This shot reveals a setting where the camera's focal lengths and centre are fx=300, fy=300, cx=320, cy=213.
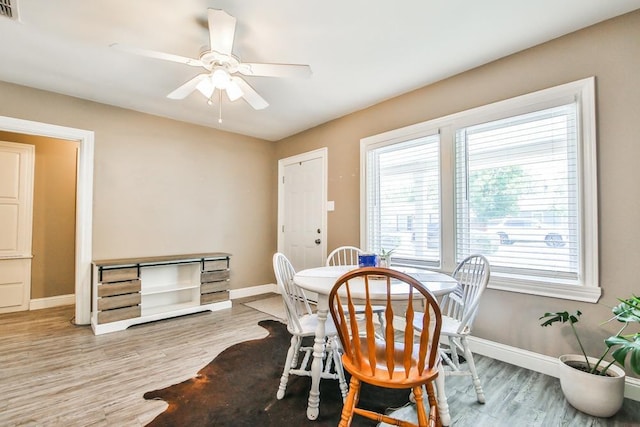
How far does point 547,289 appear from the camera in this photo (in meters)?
2.24

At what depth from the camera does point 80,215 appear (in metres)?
3.30

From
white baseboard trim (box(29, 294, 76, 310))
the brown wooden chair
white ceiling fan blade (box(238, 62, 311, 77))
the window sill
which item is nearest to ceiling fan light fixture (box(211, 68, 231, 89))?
white ceiling fan blade (box(238, 62, 311, 77))

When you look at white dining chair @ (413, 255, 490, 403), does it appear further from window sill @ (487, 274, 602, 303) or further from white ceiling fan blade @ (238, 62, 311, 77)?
white ceiling fan blade @ (238, 62, 311, 77)

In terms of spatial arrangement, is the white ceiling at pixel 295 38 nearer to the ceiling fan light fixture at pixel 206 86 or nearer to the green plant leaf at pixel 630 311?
the ceiling fan light fixture at pixel 206 86

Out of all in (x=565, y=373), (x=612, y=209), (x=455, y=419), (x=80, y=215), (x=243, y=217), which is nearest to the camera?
(x=455, y=419)

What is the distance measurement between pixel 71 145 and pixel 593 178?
19.1 ft

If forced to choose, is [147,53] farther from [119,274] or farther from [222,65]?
[119,274]

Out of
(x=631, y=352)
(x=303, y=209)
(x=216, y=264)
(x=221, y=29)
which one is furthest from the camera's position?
(x=303, y=209)

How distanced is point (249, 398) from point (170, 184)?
9.80 ft

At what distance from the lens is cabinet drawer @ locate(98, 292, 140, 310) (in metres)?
3.05

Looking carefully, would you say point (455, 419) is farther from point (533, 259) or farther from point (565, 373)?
point (533, 259)

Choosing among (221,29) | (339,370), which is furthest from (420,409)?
(221,29)

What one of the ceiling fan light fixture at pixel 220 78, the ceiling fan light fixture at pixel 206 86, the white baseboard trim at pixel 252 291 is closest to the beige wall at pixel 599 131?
the ceiling fan light fixture at pixel 220 78

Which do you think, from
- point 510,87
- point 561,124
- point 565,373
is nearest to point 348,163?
point 510,87
